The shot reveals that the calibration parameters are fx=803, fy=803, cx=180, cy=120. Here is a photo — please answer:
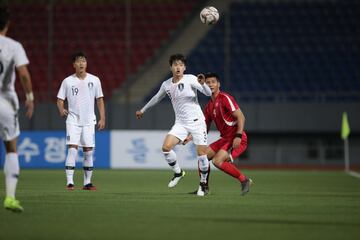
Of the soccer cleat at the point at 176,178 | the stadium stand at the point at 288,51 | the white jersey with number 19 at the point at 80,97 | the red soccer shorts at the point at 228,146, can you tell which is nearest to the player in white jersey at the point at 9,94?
the red soccer shorts at the point at 228,146

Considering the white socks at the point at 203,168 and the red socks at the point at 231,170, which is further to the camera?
the white socks at the point at 203,168

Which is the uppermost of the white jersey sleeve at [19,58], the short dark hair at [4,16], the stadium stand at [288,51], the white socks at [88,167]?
the stadium stand at [288,51]

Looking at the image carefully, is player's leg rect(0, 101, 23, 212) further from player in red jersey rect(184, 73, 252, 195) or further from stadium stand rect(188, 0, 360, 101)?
stadium stand rect(188, 0, 360, 101)

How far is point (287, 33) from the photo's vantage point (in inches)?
1120

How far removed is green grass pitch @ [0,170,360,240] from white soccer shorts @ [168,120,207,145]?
884 mm

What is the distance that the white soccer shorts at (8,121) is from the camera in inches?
326

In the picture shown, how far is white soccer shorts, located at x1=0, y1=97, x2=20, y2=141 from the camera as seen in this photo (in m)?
8.28

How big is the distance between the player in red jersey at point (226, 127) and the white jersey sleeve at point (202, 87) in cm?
A: 14

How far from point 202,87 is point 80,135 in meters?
2.44

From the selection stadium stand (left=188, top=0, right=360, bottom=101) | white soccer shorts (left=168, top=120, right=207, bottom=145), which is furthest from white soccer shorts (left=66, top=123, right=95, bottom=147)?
stadium stand (left=188, top=0, right=360, bottom=101)

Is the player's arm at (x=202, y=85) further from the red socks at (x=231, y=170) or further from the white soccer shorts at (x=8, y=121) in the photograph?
the white soccer shorts at (x=8, y=121)

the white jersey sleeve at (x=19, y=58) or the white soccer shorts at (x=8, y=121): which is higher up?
the white jersey sleeve at (x=19, y=58)

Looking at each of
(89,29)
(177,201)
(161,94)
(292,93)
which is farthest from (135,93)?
(177,201)

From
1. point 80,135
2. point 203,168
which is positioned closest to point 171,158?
point 203,168
